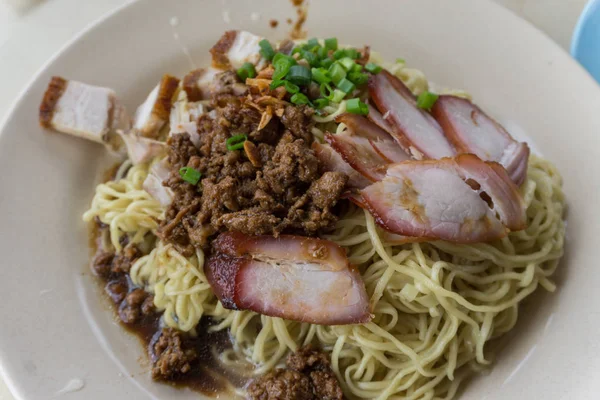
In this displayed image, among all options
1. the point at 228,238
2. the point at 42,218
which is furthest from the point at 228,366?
the point at 42,218

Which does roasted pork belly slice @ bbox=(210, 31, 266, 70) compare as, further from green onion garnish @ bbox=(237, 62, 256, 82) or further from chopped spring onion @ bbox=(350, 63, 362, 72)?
chopped spring onion @ bbox=(350, 63, 362, 72)

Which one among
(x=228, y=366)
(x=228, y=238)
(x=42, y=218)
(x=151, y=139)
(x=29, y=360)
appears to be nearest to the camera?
(x=29, y=360)

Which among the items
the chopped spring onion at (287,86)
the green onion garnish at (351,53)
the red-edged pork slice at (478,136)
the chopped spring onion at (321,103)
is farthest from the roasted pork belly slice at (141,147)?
the red-edged pork slice at (478,136)

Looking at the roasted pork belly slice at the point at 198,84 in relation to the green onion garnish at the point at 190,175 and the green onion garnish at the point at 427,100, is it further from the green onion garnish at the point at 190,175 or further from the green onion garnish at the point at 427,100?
the green onion garnish at the point at 427,100

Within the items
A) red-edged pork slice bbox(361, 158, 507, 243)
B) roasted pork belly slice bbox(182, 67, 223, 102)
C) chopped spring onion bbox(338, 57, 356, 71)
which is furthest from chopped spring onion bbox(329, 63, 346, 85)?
roasted pork belly slice bbox(182, 67, 223, 102)

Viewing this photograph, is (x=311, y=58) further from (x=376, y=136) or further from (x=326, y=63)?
(x=376, y=136)

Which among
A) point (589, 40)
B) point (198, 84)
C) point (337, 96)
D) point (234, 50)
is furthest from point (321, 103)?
point (589, 40)

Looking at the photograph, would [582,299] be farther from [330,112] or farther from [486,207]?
[330,112]
